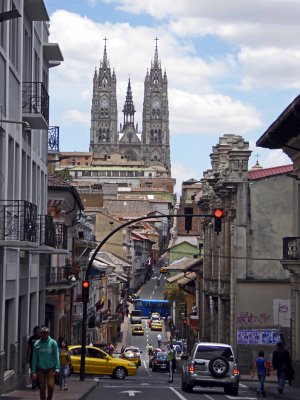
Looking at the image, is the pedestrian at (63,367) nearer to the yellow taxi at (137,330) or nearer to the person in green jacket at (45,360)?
the person in green jacket at (45,360)

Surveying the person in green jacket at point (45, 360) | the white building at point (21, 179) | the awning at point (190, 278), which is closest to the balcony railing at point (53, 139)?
the white building at point (21, 179)

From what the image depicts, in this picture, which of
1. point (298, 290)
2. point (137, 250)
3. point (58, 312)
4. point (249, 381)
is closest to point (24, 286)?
point (298, 290)

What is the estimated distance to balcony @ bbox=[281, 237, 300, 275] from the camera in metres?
36.0

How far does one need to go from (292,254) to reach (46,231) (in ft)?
33.6

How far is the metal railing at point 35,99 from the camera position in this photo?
2843 cm

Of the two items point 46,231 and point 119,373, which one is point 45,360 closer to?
point 46,231

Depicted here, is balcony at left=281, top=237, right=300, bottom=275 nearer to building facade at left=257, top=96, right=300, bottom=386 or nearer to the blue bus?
building facade at left=257, top=96, right=300, bottom=386

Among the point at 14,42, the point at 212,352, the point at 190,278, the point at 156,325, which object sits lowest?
the point at 156,325

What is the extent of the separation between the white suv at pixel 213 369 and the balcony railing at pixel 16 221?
28.8 feet

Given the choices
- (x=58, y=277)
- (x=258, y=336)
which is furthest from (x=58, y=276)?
(x=258, y=336)

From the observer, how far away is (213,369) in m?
31.6

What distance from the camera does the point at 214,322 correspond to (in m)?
64.5

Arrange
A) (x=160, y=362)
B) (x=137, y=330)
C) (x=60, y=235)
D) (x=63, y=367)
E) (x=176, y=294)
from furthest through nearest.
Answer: (x=137, y=330) → (x=176, y=294) → (x=160, y=362) → (x=60, y=235) → (x=63, y=367)

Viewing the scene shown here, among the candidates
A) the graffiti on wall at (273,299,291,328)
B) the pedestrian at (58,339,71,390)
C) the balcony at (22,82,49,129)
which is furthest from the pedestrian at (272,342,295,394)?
the graffiti on wall at (273,299,291,328)
